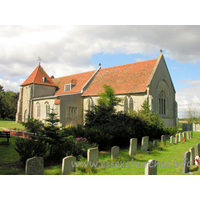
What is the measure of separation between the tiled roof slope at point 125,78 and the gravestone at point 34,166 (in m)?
19.6

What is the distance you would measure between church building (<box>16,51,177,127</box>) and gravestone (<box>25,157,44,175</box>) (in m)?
15.1

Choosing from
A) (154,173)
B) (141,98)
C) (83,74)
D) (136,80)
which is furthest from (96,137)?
(83,74)

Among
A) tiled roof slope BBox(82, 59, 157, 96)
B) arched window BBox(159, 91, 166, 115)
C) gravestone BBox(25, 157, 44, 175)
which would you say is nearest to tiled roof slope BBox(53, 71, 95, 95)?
tiled roof slope BBox(82, 59, 157, 96)

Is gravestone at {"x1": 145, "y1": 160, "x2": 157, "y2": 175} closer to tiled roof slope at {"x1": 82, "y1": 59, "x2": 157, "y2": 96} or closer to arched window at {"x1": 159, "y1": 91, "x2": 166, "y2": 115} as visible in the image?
tiled roof slope at {"x1": 82, "y1": 59, "x2": 157, "y2": 96}

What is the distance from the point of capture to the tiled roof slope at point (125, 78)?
1005 inches

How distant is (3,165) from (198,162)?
29.9 feet

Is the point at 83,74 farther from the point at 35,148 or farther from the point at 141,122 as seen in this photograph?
the point at 35,148

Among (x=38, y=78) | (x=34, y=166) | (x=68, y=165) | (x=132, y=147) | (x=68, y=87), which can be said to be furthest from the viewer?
(x=38, y=78)

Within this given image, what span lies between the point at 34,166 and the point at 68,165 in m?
1.34

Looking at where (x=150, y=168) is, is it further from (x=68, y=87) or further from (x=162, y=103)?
(x=68, y=87)

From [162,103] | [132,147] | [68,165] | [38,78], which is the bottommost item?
[68,165]

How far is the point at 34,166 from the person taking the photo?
615 centimetres

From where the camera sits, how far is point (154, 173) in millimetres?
5996

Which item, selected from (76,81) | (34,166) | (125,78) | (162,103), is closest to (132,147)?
(34,166)
